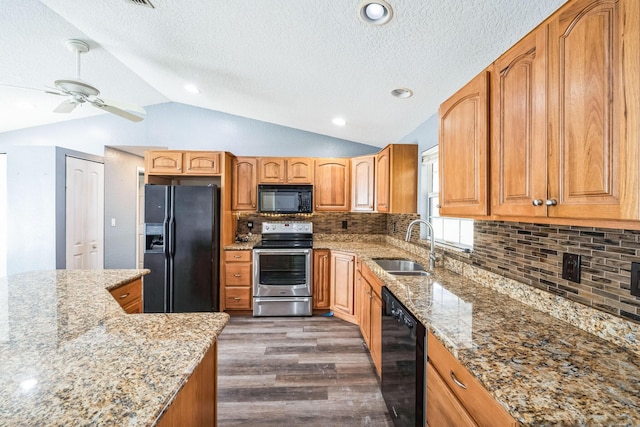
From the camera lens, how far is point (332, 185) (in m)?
3.63

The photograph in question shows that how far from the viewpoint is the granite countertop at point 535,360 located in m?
0.63

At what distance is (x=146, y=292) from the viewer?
A: 3.17 metres

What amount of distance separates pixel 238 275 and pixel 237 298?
28cm

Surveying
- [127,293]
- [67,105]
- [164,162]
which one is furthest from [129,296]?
[164,162]

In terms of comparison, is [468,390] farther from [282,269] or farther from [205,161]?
[205,161]

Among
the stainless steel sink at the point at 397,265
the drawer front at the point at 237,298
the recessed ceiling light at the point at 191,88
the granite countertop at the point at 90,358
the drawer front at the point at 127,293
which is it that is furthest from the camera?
the drawer front at the point at 237,298

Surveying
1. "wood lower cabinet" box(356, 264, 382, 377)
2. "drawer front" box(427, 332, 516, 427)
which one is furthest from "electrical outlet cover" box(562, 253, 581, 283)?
"wood lower cabinet" box(356, 264, 382, 377)

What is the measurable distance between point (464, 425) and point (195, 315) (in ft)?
3.70

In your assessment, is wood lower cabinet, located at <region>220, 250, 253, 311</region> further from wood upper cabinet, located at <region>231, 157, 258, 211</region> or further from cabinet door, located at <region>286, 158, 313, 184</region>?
cabinet door, located at <region>286, 158, 313, 184</region>

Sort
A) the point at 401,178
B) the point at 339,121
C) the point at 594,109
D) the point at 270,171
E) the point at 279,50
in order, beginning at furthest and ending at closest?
the point at 270,171, the point at 339,121, the point at 401,178, the point at 279,50, the point at 594,109

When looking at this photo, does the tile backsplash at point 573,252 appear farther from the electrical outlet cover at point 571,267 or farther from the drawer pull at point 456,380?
the drawer pull at point 456,380

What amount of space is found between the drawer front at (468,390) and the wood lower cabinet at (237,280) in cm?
256

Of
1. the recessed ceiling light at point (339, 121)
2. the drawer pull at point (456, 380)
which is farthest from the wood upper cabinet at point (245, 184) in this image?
the drawer pull at point (456, 380)

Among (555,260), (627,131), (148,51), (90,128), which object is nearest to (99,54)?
(148,51)
